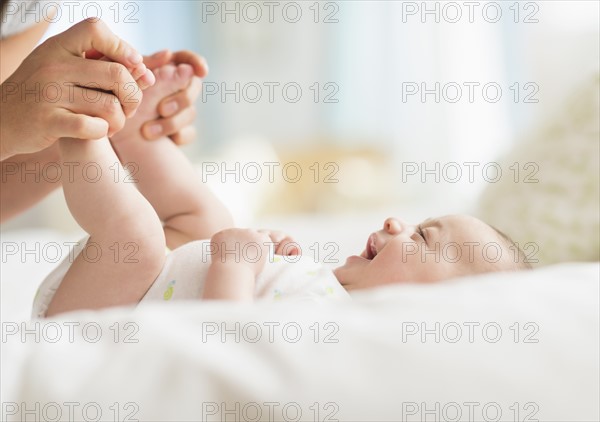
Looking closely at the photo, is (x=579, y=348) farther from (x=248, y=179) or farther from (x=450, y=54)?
(x=450, y=54)

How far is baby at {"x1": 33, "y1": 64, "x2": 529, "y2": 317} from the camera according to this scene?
0.90 meters

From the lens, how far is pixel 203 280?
3.18ft

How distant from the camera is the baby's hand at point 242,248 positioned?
3.07 feet

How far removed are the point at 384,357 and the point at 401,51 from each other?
3.62 m

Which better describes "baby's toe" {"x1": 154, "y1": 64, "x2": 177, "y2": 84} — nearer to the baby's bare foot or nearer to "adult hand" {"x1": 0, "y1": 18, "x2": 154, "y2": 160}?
the baby's bare foot

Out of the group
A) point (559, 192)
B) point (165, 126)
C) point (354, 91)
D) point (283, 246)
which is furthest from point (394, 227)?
point (354, 91)

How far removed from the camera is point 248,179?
3.53m

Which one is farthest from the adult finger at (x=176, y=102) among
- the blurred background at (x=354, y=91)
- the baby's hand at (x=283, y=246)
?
the blurred background at (x=354, y=91)

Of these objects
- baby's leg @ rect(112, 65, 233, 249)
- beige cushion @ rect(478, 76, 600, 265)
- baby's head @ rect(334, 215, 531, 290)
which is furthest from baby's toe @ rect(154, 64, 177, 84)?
beige cushion @ rect(478, 76, 600, 265)

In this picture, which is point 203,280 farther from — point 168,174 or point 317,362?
point 317,362

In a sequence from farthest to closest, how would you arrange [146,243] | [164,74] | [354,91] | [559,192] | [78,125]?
[354,91] < [559,192] < [164,74] < [146,243] < [78,125]

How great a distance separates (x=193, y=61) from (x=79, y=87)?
A: 0.35 meters

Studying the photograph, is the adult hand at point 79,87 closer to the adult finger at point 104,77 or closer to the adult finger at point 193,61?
the adult finger at point 104,77

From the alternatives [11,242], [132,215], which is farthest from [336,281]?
[11,242]
